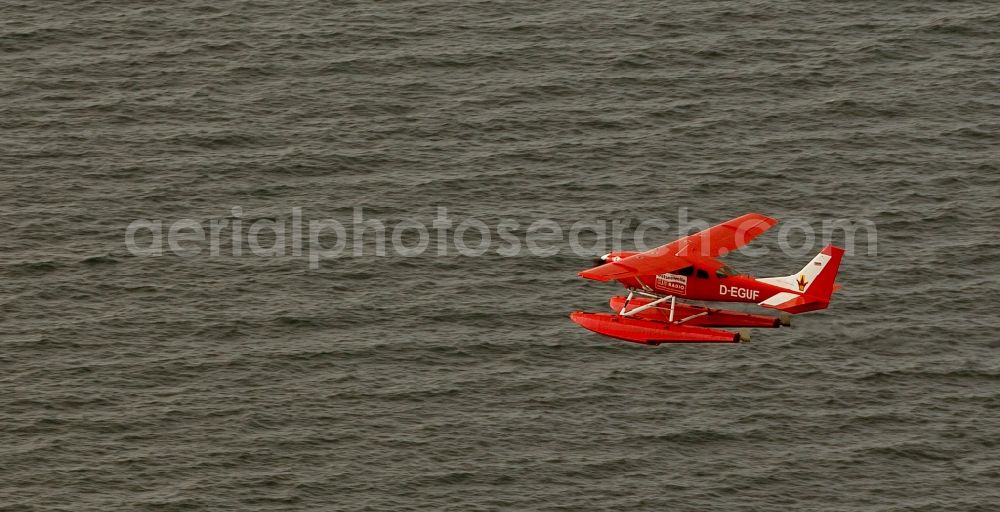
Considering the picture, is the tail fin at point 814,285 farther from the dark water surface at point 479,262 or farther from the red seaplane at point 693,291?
the dark water surface at point 479,262

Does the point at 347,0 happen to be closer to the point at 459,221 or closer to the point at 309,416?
the point at 459,221

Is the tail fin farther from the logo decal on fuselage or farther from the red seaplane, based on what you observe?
the logo decal on fuselage

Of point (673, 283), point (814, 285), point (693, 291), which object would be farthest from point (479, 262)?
point (814, 285)

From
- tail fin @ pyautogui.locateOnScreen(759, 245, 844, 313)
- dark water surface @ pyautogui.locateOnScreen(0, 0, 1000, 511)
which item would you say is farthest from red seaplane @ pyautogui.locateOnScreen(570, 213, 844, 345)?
dark water surface @ pyautogui.locateOnScreen(0, 0, 1000, 511)

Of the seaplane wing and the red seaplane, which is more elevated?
the seaplane wing

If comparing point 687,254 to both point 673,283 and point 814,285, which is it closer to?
point 673,283
